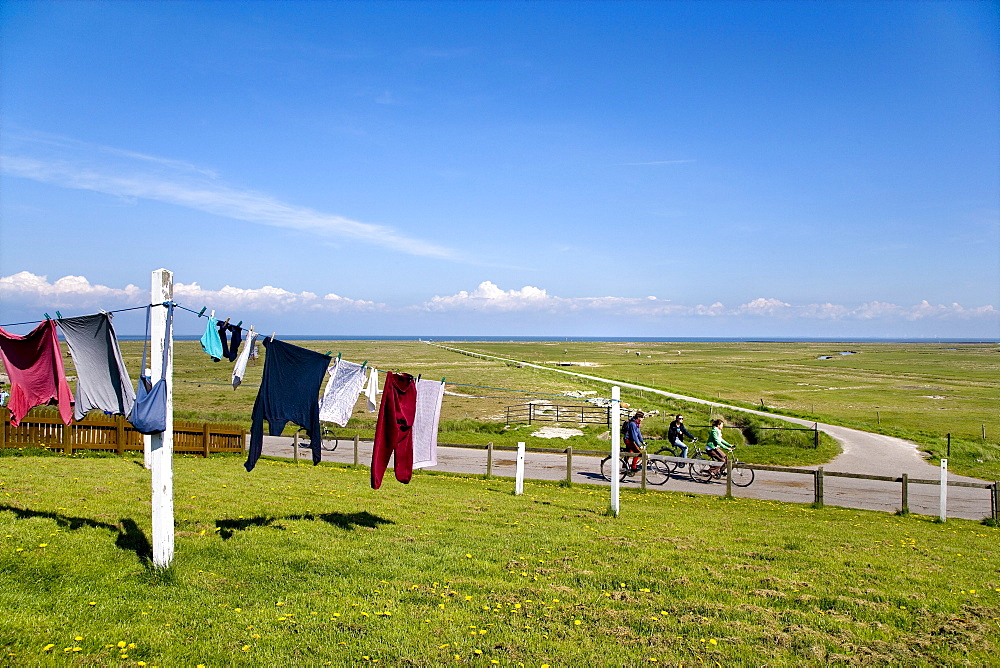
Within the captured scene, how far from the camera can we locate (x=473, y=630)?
22.4 feet

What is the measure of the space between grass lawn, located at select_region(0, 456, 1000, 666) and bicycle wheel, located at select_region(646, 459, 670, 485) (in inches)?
279

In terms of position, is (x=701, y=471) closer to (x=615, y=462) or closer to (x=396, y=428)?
(x=615, y=462)

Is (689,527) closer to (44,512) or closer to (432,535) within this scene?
(432,535)

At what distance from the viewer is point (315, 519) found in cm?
1135

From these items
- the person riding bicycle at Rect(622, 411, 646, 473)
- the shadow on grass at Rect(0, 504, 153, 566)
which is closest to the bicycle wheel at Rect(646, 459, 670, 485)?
the person riding bicycle at Rect(622, 411, 646, 473)

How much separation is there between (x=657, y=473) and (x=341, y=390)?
1231 cm

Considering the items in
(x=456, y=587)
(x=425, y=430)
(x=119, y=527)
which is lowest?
(x=456, y=587)

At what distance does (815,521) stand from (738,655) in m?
9.68

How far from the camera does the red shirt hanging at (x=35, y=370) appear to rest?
32.8 ft

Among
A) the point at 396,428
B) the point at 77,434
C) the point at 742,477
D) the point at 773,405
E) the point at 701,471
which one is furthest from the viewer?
the point at 773,405

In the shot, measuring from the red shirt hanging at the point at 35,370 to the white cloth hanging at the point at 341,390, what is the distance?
175 inches

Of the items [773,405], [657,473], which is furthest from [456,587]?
[773,405]

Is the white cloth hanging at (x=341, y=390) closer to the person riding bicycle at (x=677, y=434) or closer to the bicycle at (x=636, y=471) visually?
the bicycle at (x=636, y=471)

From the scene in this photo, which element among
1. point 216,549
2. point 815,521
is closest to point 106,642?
point 216,549
